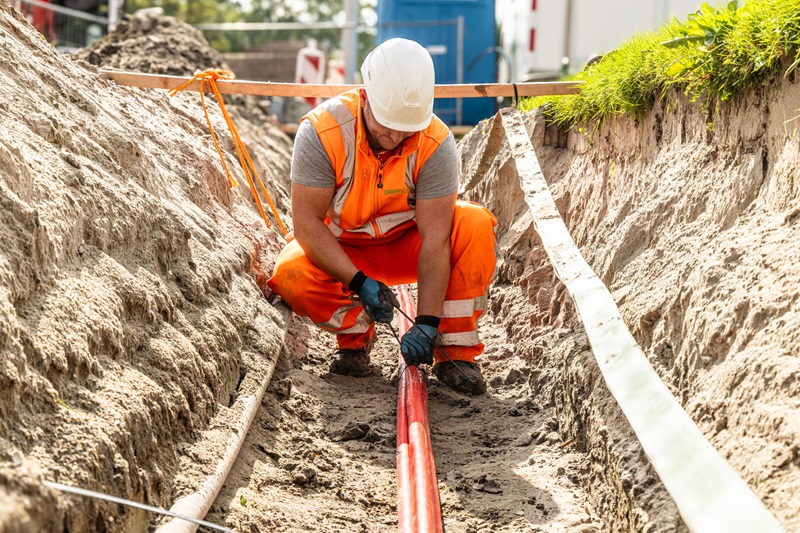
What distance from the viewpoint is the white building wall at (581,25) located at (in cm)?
848

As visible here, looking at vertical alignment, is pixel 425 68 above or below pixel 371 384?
above

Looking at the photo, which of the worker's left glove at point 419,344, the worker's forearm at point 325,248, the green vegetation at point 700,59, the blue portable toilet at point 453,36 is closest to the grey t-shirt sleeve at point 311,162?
the worker's forearm at point 325,248

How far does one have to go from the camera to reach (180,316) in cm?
336

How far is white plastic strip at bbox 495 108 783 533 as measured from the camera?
1.95 m

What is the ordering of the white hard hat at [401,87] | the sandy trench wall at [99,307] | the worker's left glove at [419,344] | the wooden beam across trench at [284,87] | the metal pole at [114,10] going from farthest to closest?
1. the metal pole at [114,10]
2. the wooden beam across trench at [284,87]
3. the worker's left glove at [419,344]
4. the white hard hat at [401,87]
5. the sandy trench wall at [99,307]

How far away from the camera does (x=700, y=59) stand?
3.47m

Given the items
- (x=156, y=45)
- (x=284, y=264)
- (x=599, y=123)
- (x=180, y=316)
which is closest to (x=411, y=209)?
(x=284, y=264)

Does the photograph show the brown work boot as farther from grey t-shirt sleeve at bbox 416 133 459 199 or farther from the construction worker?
grey t-shirt sleeve at bbox 416 133 459 199

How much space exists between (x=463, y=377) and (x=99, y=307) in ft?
6.42

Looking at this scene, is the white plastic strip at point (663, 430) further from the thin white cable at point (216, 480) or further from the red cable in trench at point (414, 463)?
the thin white cable at point (216, 480)

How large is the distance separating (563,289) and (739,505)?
2.38 meters

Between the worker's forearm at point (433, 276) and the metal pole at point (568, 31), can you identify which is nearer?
the worker's forearm at point (433, 276)

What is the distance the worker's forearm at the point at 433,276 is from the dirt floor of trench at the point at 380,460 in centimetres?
42

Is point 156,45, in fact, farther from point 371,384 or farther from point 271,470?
point 271,470
